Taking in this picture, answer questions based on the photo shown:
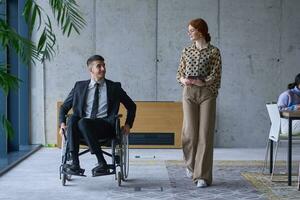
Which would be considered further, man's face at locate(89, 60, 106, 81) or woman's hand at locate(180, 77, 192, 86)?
man's face at locate(89, 60, 106, 81)

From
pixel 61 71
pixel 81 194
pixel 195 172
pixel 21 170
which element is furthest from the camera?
pixel 61 71

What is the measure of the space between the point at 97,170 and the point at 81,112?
0.56 meters

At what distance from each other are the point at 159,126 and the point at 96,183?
2.73 metres

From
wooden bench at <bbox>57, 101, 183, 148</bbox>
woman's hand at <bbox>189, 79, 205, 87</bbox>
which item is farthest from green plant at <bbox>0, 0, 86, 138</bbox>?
wooden bench at <bbox>57, 101, 183, 148</bbox>

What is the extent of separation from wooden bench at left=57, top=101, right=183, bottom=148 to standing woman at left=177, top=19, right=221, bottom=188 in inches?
104

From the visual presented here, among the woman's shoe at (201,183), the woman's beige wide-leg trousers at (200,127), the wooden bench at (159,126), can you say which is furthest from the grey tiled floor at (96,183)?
the wooden bench at (159,126)

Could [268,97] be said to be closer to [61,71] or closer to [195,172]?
[61,71]

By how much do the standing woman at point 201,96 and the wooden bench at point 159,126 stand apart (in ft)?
8.66

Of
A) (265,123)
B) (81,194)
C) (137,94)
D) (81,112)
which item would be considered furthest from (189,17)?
(81,194)

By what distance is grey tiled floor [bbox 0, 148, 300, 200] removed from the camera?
386 cm

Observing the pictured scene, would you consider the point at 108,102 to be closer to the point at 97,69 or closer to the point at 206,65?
the point at 97,69

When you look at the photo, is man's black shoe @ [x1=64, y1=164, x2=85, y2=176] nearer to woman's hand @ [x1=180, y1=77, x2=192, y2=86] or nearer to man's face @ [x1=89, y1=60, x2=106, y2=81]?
man's face @ [x1=89, y1=60, x2=106, y2=81]

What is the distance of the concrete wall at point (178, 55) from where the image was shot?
7270 millimetres

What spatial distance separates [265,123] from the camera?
289 inches
